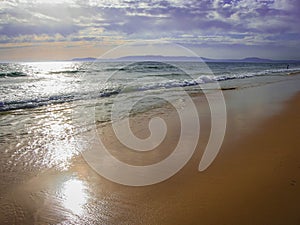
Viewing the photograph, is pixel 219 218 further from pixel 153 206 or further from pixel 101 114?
pixel 101 114

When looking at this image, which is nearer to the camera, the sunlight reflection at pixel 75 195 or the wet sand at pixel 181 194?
the wet sand at pixel 181 194

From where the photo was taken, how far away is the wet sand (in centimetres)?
322

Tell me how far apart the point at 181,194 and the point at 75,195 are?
1454 millimetres

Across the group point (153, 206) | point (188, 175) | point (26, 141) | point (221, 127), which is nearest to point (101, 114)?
point (26, 141)

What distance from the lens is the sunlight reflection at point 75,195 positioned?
345 centimetres

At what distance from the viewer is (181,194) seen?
3732 mm

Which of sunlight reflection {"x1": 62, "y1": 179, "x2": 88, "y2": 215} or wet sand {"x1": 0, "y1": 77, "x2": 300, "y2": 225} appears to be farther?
sunlight reflection {"x1": 62, "y1": 179, "x2": 88, "y2": 215}

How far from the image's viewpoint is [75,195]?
376 cm

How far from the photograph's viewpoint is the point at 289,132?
6.68 m

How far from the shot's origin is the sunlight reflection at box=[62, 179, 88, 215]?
11.3ft

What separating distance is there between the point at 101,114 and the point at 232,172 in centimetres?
582

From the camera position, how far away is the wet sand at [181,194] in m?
3.22

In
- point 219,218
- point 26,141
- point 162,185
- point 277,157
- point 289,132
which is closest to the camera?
point 219,218

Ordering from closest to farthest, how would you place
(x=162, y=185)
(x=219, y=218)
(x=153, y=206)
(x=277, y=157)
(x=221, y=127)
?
(x=219, y=218) < (x=153, y=206) < (x=162, y=185) < (x=277, y=157) < (x=221, y=127)
